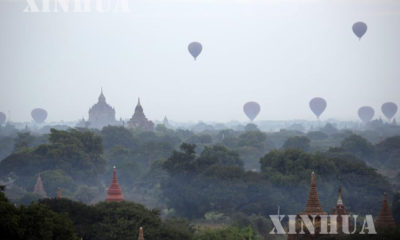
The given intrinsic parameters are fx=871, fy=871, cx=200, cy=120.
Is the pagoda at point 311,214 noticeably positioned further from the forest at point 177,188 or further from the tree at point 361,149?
the tree at point 361,149

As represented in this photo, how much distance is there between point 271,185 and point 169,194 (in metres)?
8.82

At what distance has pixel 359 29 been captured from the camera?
156 m

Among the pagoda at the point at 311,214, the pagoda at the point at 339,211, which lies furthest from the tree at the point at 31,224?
the pagoda at the point at 339,211

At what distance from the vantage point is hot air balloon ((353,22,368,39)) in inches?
6127

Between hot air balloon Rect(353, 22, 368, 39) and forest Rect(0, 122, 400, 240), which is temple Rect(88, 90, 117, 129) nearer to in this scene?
hot air balloon Rect(353, 22, 368, 39)

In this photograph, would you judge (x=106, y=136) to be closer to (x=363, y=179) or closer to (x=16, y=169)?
(x=16, y=169)

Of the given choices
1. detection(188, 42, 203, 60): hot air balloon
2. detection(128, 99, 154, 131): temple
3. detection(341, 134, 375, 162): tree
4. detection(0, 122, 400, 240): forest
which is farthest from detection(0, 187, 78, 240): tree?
detection(188, 42, 203, 60): hot air balloon

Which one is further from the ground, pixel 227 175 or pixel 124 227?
pixel 227 175

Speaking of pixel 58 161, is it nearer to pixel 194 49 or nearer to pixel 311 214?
pixel 311 214

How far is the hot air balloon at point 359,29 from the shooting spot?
155625 millimetres

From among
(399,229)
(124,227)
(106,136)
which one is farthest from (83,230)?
(106,136)

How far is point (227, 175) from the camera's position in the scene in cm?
6731

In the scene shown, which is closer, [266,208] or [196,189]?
[266,208]

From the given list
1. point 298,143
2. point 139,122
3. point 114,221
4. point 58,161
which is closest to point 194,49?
point 139,122
